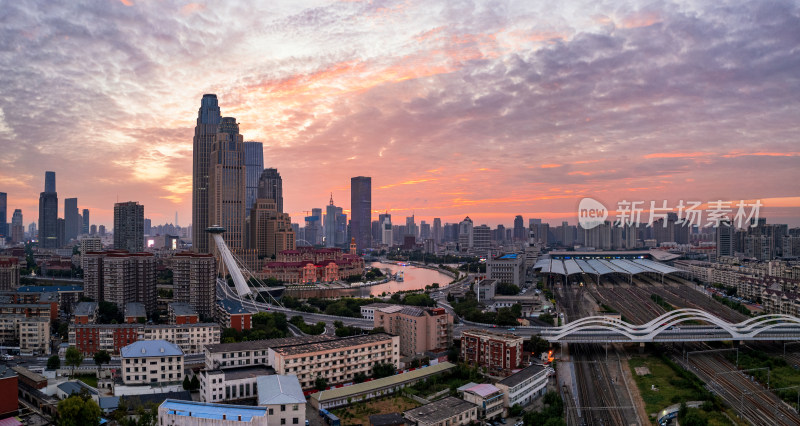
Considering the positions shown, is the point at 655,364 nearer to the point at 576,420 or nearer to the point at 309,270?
the point at 576,420

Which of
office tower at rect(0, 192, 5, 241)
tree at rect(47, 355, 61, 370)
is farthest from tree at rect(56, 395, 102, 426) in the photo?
office tower at rect(0, 192, 5, 241)

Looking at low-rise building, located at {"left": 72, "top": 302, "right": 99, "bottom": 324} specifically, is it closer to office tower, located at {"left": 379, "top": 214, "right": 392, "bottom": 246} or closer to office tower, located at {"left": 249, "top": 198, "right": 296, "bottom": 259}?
office tower, located at {"left": 249, "top": 198, "right": 296, "bottom": 259}

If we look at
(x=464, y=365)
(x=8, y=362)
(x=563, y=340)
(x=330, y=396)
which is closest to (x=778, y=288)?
(x=563, y=340)

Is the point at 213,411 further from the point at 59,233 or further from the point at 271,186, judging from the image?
the point at 59,233

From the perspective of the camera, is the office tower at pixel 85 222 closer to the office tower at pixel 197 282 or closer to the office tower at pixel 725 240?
the office tower at pixel 197 282

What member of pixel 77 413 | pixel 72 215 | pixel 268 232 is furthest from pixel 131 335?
pixel 72 215

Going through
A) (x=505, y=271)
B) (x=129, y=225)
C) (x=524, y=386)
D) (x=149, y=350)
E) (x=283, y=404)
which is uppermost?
(x=129, y=225)

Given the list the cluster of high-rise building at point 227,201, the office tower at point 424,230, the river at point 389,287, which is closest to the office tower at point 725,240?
the river at point 389,287
